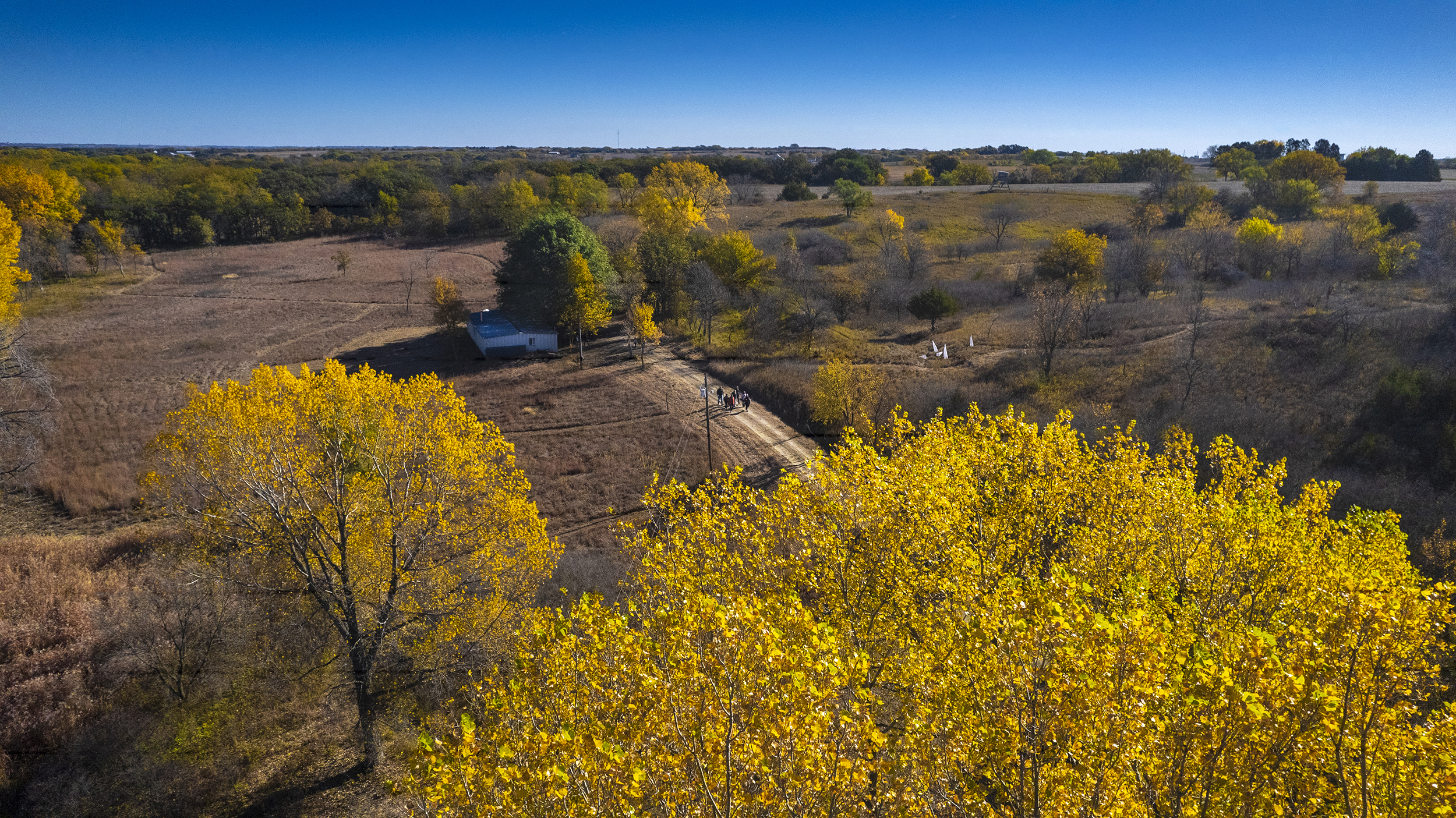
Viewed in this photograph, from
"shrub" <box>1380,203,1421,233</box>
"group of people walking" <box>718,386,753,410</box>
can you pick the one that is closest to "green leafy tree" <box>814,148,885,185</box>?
"shrub" <box>1380,203,1421,233</box>

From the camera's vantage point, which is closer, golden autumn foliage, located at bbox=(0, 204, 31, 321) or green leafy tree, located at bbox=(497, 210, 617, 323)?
golden autumn foliage, located at bbox=(0, 204, 31, 321)

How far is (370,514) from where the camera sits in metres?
17.5

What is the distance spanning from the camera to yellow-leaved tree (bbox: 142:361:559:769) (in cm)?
A: 1602

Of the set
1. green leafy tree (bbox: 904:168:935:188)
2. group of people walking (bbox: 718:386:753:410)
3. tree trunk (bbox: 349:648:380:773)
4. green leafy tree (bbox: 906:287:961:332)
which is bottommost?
tree trunk (bbox: 349:648:380:773)

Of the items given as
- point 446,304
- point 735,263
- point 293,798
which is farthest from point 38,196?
point 293,798

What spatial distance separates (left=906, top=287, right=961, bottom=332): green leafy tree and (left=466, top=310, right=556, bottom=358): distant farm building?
2987 centimetres

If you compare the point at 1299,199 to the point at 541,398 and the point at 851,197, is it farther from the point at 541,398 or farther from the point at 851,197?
the point at 541,398

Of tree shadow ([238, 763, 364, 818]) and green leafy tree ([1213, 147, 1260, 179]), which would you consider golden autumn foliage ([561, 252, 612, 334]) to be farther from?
green leafy tree ([1213, 147, 1260, 179])

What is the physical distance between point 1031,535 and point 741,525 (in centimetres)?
673

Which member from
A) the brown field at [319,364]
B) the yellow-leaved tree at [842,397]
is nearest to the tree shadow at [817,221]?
the brown field at [319,364]

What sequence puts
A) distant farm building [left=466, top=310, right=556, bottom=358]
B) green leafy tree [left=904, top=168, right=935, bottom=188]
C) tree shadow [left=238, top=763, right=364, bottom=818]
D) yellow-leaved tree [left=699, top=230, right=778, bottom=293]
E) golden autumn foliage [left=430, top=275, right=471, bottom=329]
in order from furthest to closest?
green leafy tree [left=904, top=168, right=935, bottom=188]
yellow-leaved tree [left=699, top=230, right=778, bottom=293]
golden autumn foliage [left=430, top=275, right=471, bottom=329]
distant farm building [left=466, top=310, right=556, bottom=358]
tree shadow [left=238, top=763, right=364, bottom=818]

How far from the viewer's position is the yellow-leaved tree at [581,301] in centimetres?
5253

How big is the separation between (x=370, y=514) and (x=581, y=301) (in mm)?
36952

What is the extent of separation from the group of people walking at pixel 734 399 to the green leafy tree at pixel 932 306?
19.3 metres
